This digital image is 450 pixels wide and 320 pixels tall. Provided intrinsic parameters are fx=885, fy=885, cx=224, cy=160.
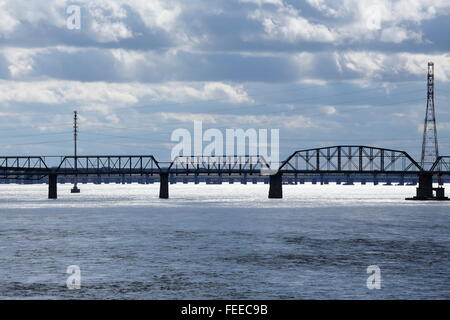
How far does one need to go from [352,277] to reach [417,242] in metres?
33.7

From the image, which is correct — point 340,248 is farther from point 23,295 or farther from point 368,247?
point 23,295

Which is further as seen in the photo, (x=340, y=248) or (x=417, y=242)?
(x=417, y=242)

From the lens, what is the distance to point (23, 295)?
49281mm

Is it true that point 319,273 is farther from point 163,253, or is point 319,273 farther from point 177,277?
point 163,253

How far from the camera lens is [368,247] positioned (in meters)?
83.4
